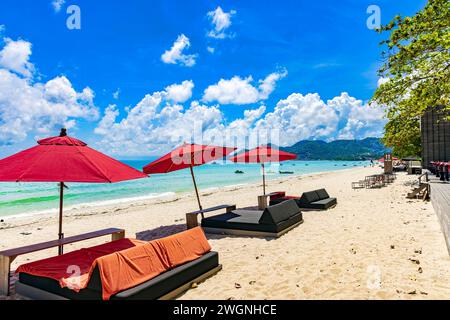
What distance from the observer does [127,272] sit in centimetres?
401

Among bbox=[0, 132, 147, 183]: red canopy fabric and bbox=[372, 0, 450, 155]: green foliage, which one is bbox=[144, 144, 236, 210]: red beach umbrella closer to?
bbox=[0, 132, 147, 183]: red canopy fabric

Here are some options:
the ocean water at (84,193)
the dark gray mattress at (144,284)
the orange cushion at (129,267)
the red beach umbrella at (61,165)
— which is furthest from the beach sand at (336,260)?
the ocean water at (84,193)

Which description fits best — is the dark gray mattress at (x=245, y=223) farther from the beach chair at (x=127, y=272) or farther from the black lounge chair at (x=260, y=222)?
the beach chair at (x=127, y=272)

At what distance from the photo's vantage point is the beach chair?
3.83m

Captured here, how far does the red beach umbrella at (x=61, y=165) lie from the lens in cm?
416

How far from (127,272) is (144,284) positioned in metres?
0.30

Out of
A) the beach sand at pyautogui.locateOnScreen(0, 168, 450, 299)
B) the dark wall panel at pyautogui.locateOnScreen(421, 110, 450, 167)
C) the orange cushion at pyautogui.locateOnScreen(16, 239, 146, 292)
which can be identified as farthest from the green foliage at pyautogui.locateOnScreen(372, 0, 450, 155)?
the dark wall panel at pyautogui.locateOnScreen(421, 110, 450, 167)

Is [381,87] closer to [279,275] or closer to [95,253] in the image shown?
[279,275]

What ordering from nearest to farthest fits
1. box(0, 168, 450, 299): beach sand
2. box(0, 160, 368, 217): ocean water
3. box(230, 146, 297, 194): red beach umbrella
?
box(0, 168, 450, 299): beach sand, box(230, 146, 297, 194): red beach umbrella, box(0, 160, 368, 217): ocean water

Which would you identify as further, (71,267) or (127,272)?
(71,267)

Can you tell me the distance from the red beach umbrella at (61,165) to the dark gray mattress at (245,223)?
421 cm

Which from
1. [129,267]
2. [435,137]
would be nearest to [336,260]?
[129,267]

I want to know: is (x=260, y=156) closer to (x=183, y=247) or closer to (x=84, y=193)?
(x=183, y=247)

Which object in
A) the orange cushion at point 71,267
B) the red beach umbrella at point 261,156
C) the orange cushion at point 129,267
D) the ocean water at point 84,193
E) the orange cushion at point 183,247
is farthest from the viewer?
the ocean water at point 84,193
